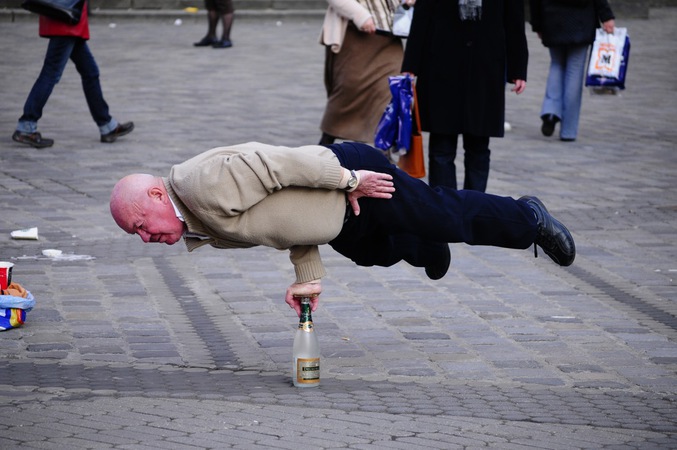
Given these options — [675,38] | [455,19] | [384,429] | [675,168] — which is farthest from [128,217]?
[675,38]

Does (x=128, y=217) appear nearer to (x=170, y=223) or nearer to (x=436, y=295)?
(x=170, y=223)

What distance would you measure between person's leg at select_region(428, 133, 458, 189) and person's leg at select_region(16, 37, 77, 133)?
3932mm

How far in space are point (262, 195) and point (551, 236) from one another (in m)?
1.54

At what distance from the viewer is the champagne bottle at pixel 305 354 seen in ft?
15.8

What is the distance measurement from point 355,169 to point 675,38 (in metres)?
16.2

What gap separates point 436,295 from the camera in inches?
253

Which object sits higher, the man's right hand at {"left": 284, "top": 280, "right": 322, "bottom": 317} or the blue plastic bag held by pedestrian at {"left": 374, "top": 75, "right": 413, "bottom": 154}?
the blue plastic bag held by pedestrian at {"left": 374, "top": 75, "right": 413, "bottom": 154}

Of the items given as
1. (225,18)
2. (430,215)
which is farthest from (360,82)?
(225,18)

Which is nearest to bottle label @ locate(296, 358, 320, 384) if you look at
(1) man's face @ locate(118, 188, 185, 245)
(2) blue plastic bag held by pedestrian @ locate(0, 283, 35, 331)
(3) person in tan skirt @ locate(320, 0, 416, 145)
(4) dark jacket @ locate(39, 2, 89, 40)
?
(1) man's face @ locate(118, 188, 185, 245)

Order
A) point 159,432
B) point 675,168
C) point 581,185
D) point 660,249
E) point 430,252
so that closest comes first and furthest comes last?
point 159,432 → point 430,252 → point 660,249 → point 581,185 → point 675,168

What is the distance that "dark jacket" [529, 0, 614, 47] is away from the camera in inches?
431

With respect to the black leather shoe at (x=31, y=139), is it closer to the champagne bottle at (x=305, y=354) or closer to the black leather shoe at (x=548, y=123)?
the black leather shoe at (x=548, y=123)

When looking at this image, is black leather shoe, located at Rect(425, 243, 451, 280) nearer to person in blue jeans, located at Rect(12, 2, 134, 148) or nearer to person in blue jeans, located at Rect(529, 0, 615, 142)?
person in blue jeans, located at Rect(12, 2, 134, 148)

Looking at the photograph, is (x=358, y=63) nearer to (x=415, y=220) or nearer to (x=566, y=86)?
(x=566, y=86)
